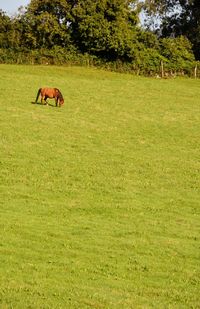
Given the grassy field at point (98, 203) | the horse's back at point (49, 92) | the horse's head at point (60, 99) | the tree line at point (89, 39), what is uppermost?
the tree line at point (89, 39)

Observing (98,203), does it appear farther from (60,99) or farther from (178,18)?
(178,18)

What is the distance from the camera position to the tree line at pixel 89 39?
2021 inches

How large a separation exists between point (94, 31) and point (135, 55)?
412cm

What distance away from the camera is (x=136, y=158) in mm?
23172

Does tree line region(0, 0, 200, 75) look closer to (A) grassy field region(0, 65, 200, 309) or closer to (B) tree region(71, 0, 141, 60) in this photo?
(B) tree region(71, 0, 141, 60)

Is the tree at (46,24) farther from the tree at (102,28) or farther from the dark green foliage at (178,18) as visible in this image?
the dark green foliage at (178,18)

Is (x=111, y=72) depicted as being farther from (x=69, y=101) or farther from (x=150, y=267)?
(x=150, y=267)

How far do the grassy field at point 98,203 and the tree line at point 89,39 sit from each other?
55.6ft

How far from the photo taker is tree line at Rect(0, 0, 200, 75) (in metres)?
51.3

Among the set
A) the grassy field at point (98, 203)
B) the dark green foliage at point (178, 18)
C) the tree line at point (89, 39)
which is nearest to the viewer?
the grassy field at point (98, 203)

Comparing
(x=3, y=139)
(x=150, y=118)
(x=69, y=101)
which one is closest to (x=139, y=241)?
(x=3, y=139)


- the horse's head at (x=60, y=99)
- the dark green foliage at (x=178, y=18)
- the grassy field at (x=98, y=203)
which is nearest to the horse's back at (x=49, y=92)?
the horse's head at (x=60, y=99)

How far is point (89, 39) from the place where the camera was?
53219 millimetres

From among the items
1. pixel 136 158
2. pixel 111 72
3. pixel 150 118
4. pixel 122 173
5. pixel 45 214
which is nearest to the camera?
pixel 45 214
